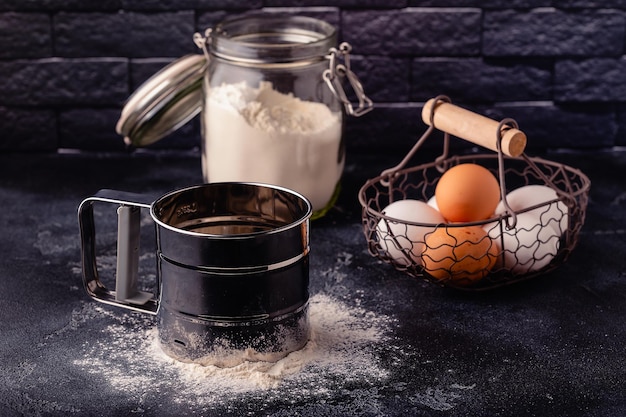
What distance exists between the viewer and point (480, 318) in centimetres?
91

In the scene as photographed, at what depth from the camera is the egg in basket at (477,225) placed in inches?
36.7

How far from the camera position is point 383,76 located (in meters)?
1.39

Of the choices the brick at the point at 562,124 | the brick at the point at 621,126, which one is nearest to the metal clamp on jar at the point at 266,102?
the brick at the point at 562,124

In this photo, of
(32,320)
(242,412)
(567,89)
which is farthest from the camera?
(567,89)

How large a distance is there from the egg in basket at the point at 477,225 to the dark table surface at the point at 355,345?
1.0 inches

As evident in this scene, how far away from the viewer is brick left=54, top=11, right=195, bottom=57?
1.36 meters

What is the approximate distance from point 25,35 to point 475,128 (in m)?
0.72

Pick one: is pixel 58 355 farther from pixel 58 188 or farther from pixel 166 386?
pixel 58 188

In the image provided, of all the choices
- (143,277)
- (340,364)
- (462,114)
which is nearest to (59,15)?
(143,277)

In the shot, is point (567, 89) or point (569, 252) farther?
point (567, 89)

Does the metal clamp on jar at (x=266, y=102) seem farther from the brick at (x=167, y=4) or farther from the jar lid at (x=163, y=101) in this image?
the brick at (x=167, y=4)

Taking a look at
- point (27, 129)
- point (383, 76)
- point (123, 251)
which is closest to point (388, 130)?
point (383, 76)

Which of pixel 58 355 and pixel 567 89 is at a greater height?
pixel 567 89

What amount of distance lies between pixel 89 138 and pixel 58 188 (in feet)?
0.54
